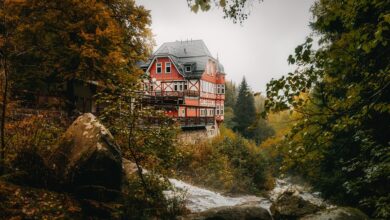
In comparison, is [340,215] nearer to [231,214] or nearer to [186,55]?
[231,214]

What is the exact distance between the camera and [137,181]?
9.09 meters

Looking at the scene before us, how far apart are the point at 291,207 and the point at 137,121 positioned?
1044 cm

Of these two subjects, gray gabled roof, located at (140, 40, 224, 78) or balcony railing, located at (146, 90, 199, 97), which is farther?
gray gabled roof, located at (140, 40, 224, 78)

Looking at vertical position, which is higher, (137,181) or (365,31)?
(365,31)

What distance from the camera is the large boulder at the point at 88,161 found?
7215 mm

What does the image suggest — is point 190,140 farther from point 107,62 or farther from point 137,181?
point 137,181

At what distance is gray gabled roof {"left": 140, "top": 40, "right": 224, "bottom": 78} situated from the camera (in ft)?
128

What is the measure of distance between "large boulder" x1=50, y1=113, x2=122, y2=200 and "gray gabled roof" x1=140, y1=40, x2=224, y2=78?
31046 millimetres

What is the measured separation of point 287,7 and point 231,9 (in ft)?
7.75

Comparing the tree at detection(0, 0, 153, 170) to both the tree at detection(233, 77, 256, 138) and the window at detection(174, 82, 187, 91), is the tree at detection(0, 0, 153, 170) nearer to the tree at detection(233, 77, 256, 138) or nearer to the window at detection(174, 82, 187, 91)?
the window at detection(174, 82, 187, 91)

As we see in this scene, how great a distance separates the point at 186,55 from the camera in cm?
4169

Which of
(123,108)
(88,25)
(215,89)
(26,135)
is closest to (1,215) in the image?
(26,135)

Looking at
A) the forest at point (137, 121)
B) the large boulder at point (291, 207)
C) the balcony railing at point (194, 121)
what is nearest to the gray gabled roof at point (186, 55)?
the balcony railing at point (194, 121)

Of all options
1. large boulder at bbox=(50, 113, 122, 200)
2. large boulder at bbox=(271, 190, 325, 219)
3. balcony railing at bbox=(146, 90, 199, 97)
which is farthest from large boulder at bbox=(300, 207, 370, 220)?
balcony railing at bbox=(146, 90, 199, 97)
